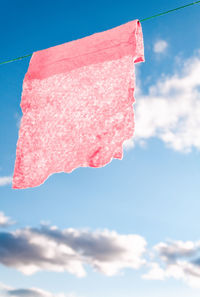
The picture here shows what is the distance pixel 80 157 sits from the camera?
2.87 m

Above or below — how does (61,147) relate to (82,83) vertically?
below

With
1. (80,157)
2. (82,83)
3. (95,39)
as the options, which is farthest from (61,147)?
(95,39)

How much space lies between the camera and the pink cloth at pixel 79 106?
288cm

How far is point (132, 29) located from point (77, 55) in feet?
2.16

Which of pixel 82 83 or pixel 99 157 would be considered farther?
pixel 82 83

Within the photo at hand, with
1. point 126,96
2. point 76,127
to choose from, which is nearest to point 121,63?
point 126,96

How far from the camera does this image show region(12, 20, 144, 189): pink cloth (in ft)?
9.44

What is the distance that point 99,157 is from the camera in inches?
110

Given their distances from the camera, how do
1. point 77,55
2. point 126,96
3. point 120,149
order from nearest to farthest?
point 120,149
point 126,96
point 77,55

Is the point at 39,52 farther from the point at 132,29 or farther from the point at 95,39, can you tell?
the point at 132,29

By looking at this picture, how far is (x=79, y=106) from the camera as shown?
3115 millimetres

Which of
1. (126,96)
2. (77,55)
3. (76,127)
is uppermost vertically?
(77,55)

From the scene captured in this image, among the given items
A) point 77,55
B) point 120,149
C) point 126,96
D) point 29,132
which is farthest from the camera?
point 77,55

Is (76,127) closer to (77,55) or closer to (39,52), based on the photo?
(77,55)
